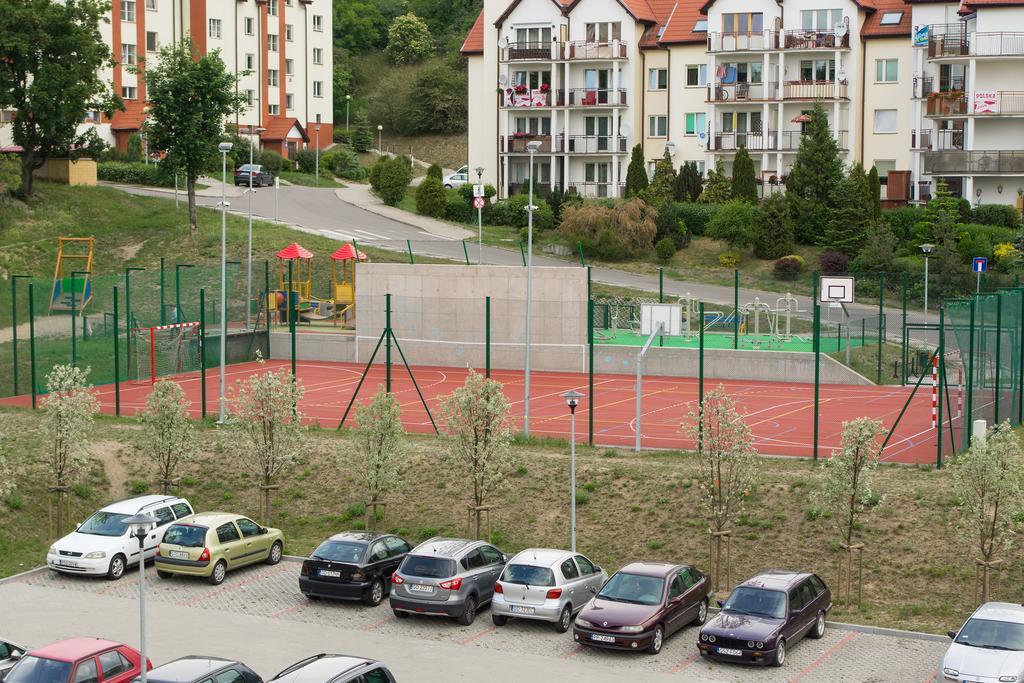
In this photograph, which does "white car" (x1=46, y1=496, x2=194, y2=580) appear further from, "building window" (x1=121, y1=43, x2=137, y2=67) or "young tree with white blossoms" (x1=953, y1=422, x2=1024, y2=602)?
"building window" (x1=121, y1=43, x2=137, y2=67)

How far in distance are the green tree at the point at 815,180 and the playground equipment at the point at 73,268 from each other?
31067mm

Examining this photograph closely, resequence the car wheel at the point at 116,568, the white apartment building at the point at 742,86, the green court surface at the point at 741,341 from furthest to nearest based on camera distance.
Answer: the white apartment building at the point at 742,86 → the green court surface at the point at 741,341 → the car wheel at the point at 116,568

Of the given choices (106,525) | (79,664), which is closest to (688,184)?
(106,525)

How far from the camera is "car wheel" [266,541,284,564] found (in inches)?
1000

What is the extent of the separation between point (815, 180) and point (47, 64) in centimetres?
3518

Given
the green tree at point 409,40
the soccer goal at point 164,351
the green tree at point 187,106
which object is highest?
the green tree at point 409,40

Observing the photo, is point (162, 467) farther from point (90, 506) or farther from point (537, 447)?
point (537, 447)

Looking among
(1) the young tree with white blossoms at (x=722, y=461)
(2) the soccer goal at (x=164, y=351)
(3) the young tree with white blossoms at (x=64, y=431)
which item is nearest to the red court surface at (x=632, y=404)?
(2) the soccer goal at (x=164, y=351)

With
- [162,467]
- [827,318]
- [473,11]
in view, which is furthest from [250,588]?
[473,11]

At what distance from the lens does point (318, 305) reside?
183 ft

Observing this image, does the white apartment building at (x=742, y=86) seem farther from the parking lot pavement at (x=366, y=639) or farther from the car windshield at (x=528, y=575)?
the parking lot pavement at (x=366, y=639)

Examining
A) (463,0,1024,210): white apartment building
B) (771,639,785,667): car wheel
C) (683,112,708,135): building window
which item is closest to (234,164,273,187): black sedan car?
(463,0,1024,210): white apartment building

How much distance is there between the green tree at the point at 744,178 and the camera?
6638 cm

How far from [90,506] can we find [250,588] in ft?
20.9
